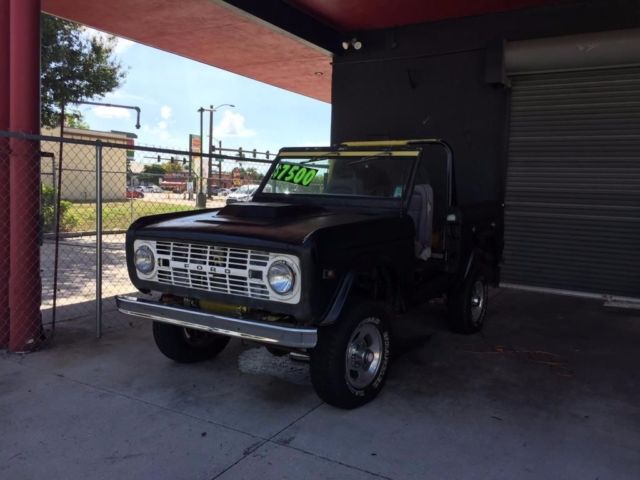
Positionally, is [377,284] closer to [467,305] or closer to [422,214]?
[422,214]

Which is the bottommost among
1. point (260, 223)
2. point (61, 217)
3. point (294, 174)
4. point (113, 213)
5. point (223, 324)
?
point (223, 324)

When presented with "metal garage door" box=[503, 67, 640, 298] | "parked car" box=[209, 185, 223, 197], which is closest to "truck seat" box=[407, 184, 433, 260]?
"metal garage door" box=[503, 67, 640, 298]

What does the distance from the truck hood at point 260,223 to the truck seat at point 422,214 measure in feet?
2.27

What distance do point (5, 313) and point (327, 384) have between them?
3.22m

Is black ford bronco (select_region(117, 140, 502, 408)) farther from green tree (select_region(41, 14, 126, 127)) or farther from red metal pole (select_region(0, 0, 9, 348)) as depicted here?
green tree (select_region(41, 14, 126, 127))

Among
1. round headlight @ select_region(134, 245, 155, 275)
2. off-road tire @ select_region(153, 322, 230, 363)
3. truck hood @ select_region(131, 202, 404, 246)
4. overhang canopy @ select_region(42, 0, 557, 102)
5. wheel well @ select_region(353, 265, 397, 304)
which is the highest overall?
overhang canopy @ select_region(42, 0, 557, 102)

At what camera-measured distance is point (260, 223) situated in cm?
405

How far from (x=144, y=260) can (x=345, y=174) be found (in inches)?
80.5

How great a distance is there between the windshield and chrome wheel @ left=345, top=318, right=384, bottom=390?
1.33 meters

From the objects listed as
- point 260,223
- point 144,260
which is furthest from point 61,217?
point 260,223

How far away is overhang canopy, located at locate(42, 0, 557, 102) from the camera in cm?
789

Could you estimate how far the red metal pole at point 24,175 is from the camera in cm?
473

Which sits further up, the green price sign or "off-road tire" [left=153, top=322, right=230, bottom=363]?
the green price sign

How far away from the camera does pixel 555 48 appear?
24.9 feet
